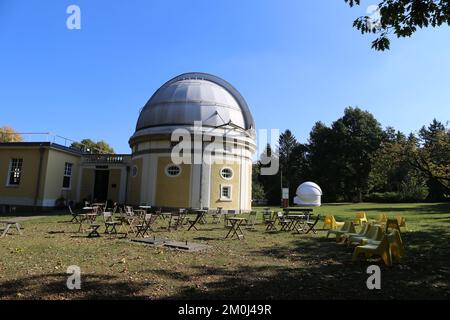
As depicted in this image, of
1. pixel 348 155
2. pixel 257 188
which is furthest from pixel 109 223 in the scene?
pixel 257 188

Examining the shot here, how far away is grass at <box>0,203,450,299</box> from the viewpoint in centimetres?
609

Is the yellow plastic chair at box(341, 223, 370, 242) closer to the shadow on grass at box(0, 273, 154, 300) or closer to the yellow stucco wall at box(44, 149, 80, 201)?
the shadow on grass at box(0, 273, 154, 300)

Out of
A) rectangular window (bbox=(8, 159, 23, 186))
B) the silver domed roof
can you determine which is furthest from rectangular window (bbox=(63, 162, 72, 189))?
the silver domed roof

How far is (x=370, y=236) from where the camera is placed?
34.2ft

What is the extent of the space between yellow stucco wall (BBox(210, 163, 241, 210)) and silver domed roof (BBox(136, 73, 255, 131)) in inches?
129

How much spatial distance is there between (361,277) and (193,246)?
513 centimetres

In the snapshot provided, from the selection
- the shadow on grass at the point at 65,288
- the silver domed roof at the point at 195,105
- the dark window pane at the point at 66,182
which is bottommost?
the shadow on grass at the point at 65,288

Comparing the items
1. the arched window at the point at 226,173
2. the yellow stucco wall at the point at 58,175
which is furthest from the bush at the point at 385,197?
the yellow stucco wall at the point at 58,175

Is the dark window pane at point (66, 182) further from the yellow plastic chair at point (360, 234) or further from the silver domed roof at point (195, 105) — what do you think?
the yellow plastic chair at point (360, 234)

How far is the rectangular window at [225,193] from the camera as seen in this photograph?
27.5 meters

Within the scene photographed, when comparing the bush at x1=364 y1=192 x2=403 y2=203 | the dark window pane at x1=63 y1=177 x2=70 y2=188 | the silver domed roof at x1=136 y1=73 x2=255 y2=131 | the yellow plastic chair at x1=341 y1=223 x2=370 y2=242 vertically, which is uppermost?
the silver domed roof at x1=136 y1=73 x2=255 y2=131

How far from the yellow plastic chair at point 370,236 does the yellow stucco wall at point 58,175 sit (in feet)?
75.2
